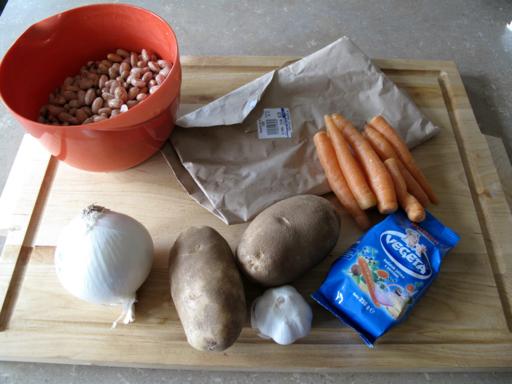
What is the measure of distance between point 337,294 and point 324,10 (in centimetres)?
105

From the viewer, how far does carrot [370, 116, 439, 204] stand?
89 cm

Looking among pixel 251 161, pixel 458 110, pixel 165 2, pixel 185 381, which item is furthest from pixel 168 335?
pixel 165 2

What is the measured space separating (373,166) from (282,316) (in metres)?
0.39

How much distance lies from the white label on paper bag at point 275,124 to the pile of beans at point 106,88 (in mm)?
243

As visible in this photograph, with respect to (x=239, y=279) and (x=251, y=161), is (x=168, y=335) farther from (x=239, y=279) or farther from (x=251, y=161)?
(x=251, y=161)

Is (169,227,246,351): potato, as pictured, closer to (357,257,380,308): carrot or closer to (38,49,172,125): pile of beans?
(357,257,380,308): carrot

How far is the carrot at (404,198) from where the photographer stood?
809 millimetres

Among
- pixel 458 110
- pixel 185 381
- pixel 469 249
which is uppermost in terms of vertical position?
pixel 458 110

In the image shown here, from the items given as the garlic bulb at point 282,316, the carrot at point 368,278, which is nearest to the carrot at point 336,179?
the carrot at point 368,278

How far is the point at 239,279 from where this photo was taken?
707mm

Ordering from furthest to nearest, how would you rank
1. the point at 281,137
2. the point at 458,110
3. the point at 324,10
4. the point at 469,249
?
the point at 324,10 < the point at 458,110 < the point at 281,137 < the point at 469,249

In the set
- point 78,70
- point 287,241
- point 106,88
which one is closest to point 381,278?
point 287,241

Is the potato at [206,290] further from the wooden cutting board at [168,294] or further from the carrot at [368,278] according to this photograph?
the carrot at [368,278]

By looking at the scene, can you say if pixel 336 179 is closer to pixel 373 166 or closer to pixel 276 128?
pixel 373 166
